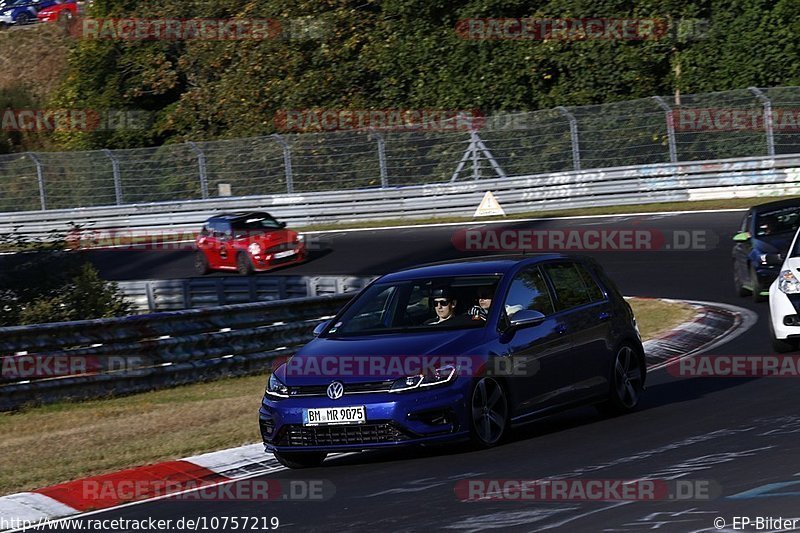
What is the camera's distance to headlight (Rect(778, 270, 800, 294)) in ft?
42.9

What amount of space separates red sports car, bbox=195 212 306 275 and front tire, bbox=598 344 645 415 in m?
18.8

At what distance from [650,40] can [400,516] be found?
34.7m

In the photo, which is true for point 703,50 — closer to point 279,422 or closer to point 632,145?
point 632,145

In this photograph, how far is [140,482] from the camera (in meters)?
9.41

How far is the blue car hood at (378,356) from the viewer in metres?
9.26

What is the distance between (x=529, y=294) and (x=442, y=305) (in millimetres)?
792

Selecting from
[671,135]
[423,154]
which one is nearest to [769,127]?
[671,135]

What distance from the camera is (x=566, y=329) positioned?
10.5 meters

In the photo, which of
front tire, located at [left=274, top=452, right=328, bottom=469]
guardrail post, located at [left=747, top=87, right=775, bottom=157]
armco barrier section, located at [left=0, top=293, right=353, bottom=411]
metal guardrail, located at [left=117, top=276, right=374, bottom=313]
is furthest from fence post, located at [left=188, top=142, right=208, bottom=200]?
front tire, located at [left=274, top=452, right=328, bottom=469]

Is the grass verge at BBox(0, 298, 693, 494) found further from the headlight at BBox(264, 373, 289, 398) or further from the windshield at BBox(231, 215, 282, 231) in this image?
the windshield at BBox(231, 215, 282, 231)

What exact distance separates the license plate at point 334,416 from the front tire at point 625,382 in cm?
278

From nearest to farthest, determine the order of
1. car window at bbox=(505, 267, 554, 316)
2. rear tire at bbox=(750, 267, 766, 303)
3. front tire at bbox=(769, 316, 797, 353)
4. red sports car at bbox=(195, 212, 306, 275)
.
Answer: car window at bbox=(505, 267, 554, 316) < front tire at bbox=(769, 316, 797, 353) < rear tire at bbox=(750, 267, 766, 303) < red sports car at bbox=(195, 212, 306, 275)

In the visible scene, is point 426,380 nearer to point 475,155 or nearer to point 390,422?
point 390,422

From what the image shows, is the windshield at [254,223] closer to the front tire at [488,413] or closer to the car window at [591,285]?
the car window at [591,285]
